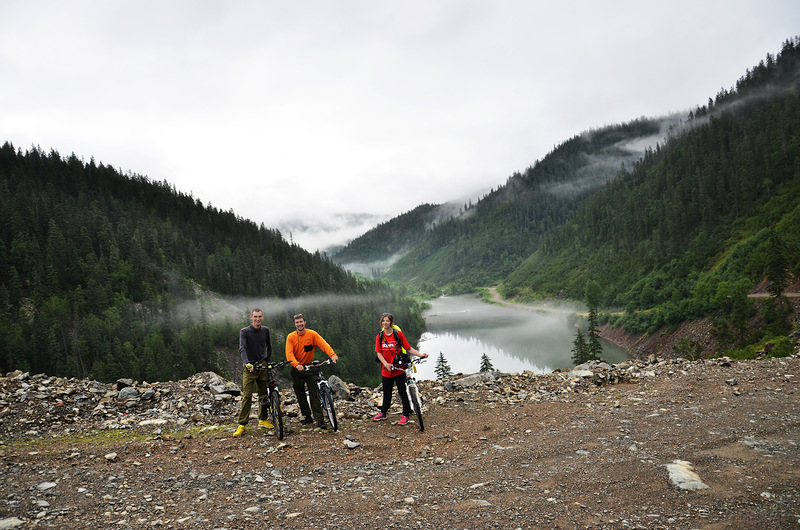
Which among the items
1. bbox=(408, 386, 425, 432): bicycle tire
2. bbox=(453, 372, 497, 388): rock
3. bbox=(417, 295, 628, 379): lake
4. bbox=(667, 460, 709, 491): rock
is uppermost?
bbox=(408, 386, 425, 432): bicycle tire

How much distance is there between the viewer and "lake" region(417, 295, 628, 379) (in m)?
73.4

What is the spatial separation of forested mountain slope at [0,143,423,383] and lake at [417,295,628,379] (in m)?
14.9

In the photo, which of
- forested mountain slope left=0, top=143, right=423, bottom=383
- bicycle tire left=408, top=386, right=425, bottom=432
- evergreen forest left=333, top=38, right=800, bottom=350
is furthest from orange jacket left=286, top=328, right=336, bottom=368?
forested mountain slope left=0, top=143, right=423, bottom=383

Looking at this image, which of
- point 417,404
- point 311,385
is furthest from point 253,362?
point 417,404

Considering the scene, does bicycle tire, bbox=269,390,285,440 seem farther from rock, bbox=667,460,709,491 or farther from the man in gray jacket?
rock, bbox=667,460,709,491

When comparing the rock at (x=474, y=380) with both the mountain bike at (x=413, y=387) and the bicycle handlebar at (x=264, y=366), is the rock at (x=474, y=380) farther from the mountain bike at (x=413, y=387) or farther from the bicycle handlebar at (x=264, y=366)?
the bicycle handlebar at (x=264, y=366)

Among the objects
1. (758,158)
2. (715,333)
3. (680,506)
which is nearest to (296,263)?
(715,333)

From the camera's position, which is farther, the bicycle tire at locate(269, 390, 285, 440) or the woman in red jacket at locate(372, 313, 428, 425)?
the woman in red jacket at locate(372, 313, 428, 425)

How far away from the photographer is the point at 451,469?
671 cm

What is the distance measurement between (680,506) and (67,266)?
130039mm

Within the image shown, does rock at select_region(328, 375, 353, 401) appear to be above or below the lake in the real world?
above

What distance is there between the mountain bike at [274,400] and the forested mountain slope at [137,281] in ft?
241

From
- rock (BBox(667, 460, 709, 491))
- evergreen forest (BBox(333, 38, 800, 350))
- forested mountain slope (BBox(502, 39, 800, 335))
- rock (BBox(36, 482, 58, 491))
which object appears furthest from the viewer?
forested mountain slope (BBox(502, 39, 800, 335))

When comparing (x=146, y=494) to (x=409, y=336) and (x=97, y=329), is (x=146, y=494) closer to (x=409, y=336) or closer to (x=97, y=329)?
(x=97, y=329)
